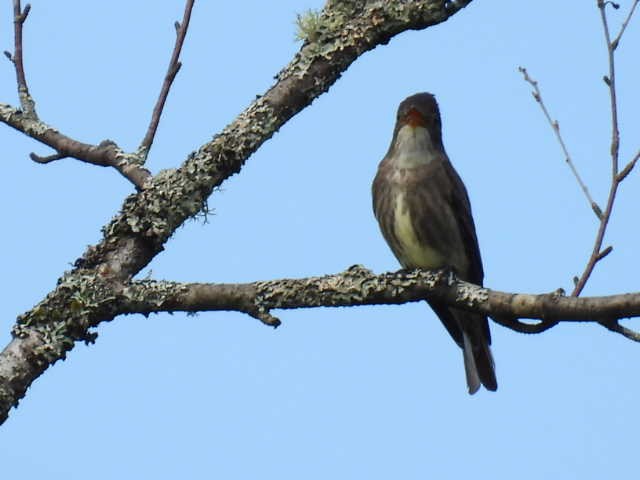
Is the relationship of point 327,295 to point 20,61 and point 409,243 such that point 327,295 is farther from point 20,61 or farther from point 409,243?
point 409,243

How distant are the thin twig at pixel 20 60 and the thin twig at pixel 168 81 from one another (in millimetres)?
468

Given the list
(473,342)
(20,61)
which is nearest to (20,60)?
(20,61)

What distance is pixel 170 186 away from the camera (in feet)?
11.9

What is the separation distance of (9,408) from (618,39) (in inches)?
85.8

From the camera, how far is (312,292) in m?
3.26

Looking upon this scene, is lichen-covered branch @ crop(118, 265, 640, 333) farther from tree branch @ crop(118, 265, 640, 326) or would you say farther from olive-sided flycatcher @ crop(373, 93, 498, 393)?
olive-sided flycatcher @ crop(373, 93, 498, 393)

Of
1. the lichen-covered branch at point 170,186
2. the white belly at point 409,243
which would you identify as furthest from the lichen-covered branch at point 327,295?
the white belly at point 409,243

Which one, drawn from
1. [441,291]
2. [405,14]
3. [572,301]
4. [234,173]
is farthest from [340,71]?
[572,301]

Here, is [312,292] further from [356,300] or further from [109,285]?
[109,285]

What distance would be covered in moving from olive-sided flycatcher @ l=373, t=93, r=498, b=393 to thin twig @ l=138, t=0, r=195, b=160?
172 centimetres

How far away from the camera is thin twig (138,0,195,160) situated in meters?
3.71

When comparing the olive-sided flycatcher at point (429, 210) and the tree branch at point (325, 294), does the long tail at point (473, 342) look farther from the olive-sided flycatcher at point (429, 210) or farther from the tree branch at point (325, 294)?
the tree branch at point (325, 294)

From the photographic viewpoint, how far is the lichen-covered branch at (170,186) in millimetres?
3145

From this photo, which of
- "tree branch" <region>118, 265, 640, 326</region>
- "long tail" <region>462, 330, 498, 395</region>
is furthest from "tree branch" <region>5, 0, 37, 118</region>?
"long tail" <region>462, 330, 498, 395</region>
